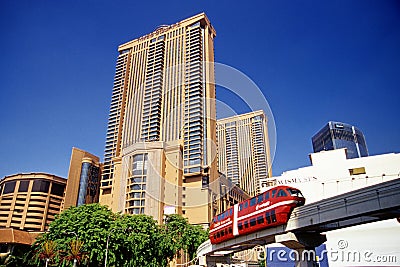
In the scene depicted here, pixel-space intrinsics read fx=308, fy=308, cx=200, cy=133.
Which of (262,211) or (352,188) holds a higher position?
(352,188)

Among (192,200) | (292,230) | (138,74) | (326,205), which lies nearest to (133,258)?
(292,230)

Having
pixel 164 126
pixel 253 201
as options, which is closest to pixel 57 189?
pixel 164 126

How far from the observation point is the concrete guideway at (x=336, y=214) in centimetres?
2000

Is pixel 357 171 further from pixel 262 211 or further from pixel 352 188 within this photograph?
pixel 262 211

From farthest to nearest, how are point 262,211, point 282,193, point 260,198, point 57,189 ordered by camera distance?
point 57,189
point 260,198
point 262,211
point 282,193

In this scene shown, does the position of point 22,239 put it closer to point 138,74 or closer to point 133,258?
point 133,258

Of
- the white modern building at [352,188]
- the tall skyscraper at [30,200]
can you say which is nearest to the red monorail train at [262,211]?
the white modern building at [352,188]

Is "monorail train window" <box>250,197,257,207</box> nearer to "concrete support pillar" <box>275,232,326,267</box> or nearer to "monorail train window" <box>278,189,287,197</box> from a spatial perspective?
"concrete support pillar" <box>275,232,326,267</box>

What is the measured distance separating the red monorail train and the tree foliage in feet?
61.7

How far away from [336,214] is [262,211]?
7.92 meters

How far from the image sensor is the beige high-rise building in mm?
114875

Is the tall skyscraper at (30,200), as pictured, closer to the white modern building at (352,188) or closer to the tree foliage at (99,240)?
the tree foliage at (99,240)

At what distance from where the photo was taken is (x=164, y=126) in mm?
143375

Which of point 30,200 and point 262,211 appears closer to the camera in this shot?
point 262,211
